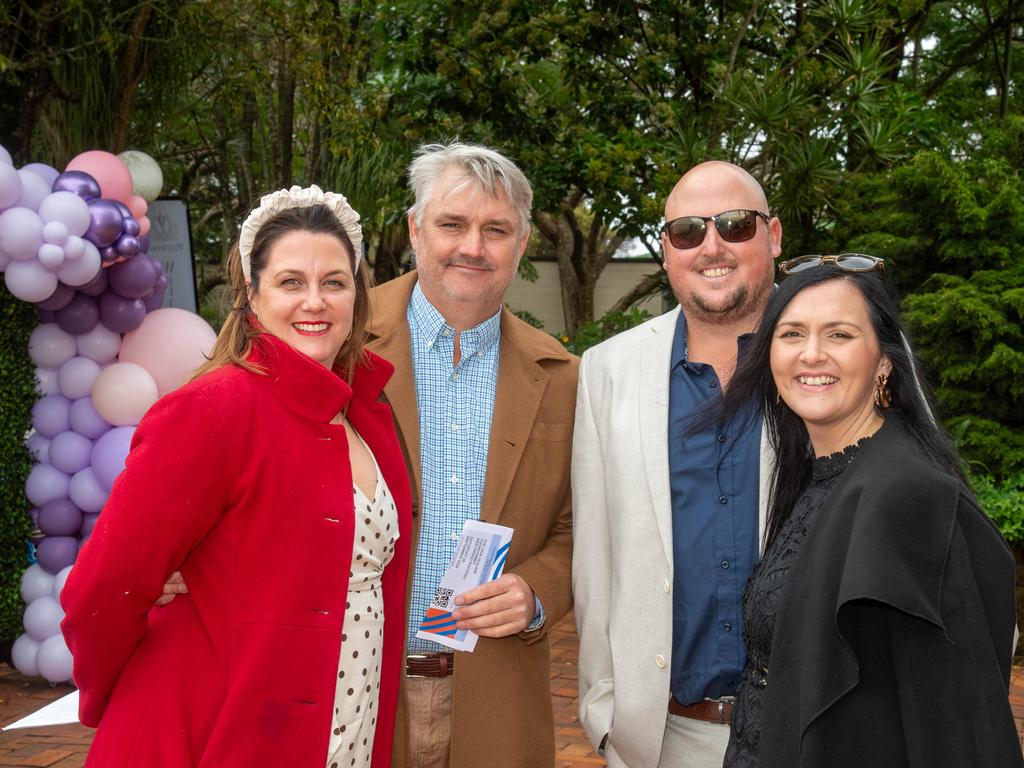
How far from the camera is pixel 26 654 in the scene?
6.44m

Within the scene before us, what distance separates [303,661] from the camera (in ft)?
7.07

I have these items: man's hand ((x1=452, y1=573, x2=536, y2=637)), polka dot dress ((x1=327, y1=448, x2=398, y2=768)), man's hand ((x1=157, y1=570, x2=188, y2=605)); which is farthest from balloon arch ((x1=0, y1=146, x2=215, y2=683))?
man's hand ((x1=157, y1=570, x2=188, y2=605))

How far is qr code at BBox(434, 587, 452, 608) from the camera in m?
2.82

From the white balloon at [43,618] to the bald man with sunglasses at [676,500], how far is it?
446cm

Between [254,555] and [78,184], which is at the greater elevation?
[78,184]

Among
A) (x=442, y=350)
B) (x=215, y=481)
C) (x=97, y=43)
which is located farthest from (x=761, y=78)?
(x=215, y=481)

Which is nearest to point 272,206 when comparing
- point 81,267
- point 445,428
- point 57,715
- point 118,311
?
point 445,428

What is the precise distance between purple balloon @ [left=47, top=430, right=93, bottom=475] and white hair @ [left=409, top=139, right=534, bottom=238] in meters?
4.08

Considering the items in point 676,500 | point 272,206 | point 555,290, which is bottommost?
point 676,500

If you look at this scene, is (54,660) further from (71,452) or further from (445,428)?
(445,428)

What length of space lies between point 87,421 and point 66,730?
1.83 metres

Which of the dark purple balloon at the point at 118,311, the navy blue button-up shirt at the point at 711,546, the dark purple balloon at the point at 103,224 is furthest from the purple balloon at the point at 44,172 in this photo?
the navy blue button-up shirt at the point at 711,546

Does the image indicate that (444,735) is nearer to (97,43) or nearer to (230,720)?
(230,720)

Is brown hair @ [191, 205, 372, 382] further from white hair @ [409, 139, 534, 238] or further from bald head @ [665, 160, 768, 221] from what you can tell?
bald head @ [665, 160, 768, 221]
